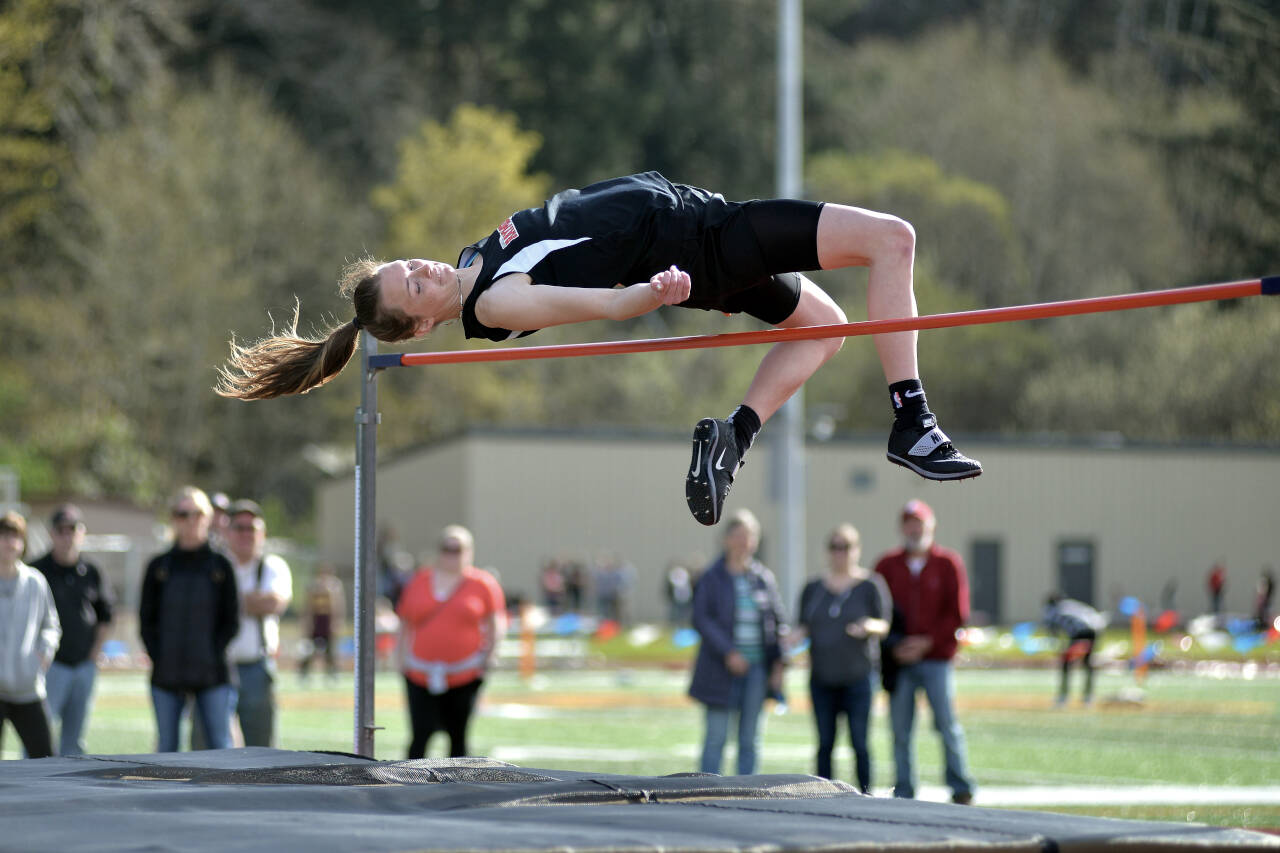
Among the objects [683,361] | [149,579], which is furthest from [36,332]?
[149,579]

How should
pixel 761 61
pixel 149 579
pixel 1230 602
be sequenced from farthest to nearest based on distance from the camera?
pixel 761 61 < pixel 1230 602 < pixel 149 579

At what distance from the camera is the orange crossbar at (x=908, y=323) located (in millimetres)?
4605

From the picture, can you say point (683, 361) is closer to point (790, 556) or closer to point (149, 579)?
point (790, 556)

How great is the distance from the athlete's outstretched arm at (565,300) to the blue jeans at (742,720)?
442cm

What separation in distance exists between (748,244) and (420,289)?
105 cm

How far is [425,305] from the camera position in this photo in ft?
17.8

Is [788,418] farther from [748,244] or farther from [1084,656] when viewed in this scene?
[748,244]

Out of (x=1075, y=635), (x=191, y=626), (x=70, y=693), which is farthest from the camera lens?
(x=1075, y=635)

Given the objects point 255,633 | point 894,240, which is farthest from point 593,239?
point 255,633

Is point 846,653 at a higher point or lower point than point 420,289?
lower

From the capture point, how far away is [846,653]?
896cm

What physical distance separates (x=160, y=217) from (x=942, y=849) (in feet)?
112

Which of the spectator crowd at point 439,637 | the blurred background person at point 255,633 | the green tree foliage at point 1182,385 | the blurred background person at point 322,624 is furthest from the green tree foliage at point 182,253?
the blurred background person at point 255,633

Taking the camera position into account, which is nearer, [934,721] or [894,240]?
[894,240]
